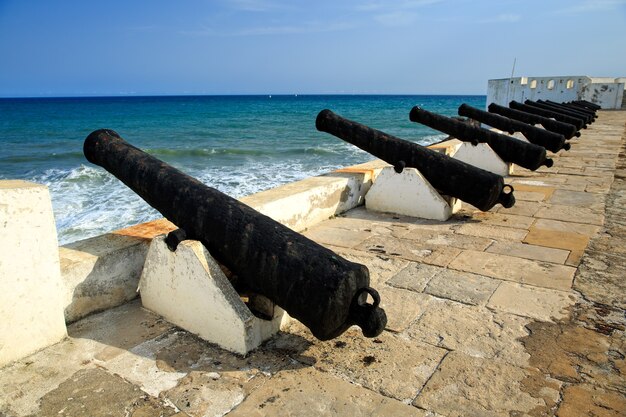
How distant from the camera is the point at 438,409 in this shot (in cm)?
217

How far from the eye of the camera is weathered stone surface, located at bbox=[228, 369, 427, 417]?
7.02ft

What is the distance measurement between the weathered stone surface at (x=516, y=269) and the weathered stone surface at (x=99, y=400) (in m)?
2.64

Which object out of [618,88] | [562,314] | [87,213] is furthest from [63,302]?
[618,88]

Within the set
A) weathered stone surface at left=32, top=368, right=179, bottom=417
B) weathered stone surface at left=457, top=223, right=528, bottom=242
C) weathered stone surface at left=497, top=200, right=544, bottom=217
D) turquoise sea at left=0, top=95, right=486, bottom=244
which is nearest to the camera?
weathered stone surface at left=32, top=368, right=179, bottom=417

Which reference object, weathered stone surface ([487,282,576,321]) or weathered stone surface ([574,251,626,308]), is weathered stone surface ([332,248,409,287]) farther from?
weathered stone surface ([574,251,626,308])

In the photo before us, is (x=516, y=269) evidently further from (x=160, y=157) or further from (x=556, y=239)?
(x=160, y=157)

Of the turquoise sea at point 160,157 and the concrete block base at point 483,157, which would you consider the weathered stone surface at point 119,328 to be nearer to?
the turquoise sea at point 160,157

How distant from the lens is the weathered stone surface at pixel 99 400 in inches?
83.7

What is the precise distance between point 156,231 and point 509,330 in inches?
97.9

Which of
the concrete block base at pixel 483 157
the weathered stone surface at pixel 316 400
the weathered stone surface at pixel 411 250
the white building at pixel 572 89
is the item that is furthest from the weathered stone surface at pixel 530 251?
the white building at pixel 572 89

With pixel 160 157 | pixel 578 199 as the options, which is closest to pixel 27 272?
pixel 578 199

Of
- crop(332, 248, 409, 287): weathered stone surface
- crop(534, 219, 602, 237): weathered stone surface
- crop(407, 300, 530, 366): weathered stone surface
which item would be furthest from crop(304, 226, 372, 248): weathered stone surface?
crop(534, 219, 602, 237): weathered stone surface

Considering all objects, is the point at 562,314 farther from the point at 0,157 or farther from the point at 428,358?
the point at 0,157

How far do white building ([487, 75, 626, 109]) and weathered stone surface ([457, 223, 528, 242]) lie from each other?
29.8 metres
